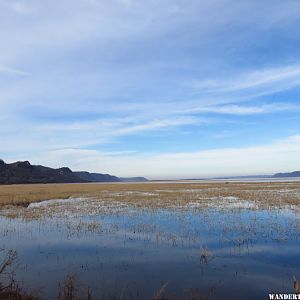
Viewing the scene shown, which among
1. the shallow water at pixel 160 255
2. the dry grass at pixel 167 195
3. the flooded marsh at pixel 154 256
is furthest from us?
the dry grass at pixel 167 195

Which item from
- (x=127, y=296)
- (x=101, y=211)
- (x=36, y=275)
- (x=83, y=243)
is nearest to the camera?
(x=127, y=296)

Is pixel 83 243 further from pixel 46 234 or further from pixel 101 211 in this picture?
pixel 101 211

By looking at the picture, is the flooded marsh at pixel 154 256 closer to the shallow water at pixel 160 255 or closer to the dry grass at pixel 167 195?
the shallow water at pixel 160 255

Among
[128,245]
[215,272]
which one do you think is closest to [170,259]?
[215,272]

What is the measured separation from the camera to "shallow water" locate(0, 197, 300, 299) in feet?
37.7

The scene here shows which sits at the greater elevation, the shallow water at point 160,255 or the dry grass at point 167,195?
the dry grass at point 167,195

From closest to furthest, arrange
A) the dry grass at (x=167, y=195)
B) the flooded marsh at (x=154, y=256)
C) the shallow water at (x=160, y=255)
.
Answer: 1. the flooded marsh at (x=154, y=256)
2. the shallow water at (x=160, y=255)
3. the dry grass at (x=167, y=195)

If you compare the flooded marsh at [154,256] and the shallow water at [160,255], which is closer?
the flooded marsh at [154,256]

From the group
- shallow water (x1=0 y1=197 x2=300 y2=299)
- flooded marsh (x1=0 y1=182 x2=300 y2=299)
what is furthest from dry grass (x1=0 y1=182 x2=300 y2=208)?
flooded marsh (x1=0 y1=182 x2=300 y2=299)

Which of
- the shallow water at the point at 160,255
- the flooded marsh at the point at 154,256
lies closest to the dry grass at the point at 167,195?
the shallow water at the point at 160,255

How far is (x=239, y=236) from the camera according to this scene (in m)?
18.7

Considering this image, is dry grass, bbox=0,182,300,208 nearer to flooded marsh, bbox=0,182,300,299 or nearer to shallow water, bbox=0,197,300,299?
shallow water, bbox=0,197,300,299

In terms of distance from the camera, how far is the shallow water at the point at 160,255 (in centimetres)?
1148

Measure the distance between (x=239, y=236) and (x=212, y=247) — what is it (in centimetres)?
290
